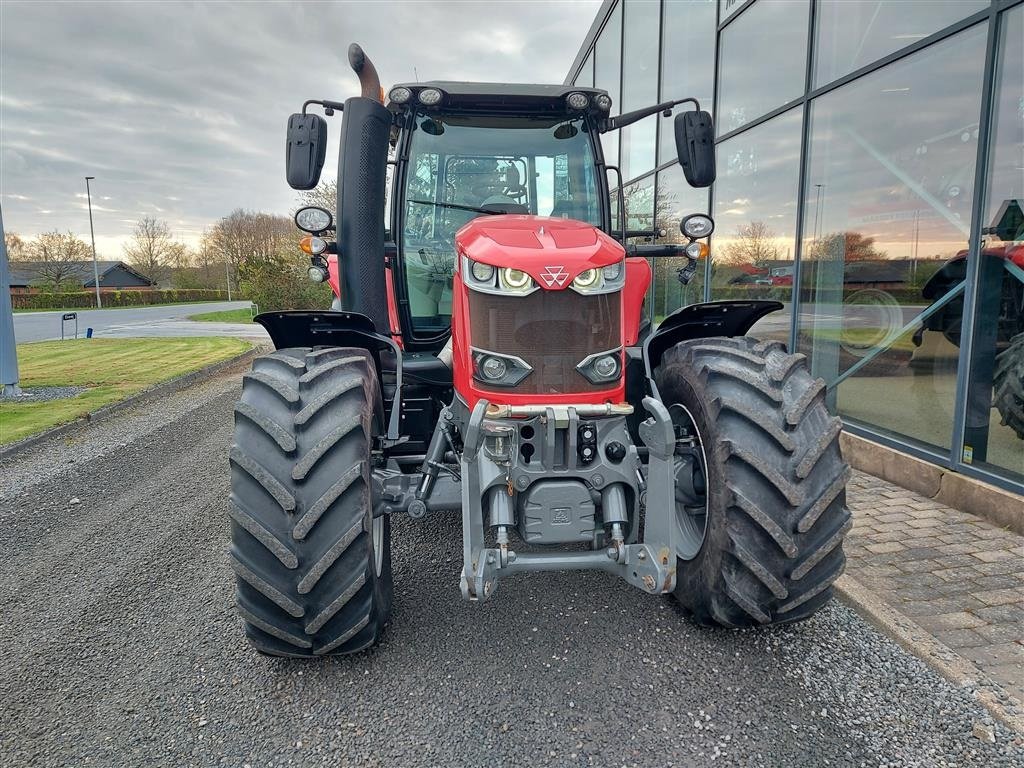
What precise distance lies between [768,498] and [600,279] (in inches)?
41.9

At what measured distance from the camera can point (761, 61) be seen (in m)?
6.96

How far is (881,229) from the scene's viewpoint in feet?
17.7

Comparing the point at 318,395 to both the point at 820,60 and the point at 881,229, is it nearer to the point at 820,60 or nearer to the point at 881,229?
the point at 881,229

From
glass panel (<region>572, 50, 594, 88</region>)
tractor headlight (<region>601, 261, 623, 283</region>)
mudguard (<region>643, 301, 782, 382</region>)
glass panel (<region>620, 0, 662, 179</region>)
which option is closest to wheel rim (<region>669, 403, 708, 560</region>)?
mudguard (<region>643, 301, 782, 382</region>)

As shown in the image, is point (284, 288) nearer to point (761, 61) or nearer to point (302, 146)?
point (761, 61)

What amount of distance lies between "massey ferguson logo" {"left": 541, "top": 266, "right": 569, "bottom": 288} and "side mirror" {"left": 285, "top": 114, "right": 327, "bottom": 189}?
1.28 meters

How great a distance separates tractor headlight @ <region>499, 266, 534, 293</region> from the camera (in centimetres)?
244

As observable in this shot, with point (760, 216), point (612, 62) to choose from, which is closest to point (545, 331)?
point (760, 216)

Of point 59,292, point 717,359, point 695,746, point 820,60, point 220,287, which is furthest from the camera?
point 220,287

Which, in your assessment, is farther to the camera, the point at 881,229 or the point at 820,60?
the point at 820,60

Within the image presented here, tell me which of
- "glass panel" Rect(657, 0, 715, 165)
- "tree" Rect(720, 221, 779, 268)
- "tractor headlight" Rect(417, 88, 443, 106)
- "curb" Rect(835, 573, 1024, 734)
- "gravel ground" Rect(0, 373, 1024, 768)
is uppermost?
"glass panel" Rect(657, 0, 715, 165)

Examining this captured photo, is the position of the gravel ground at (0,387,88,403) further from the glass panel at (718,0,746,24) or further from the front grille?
the glass panel at (718,0,746,24)

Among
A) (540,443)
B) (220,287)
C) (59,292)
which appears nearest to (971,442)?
(540,443)

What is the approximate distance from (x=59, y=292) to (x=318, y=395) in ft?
190
